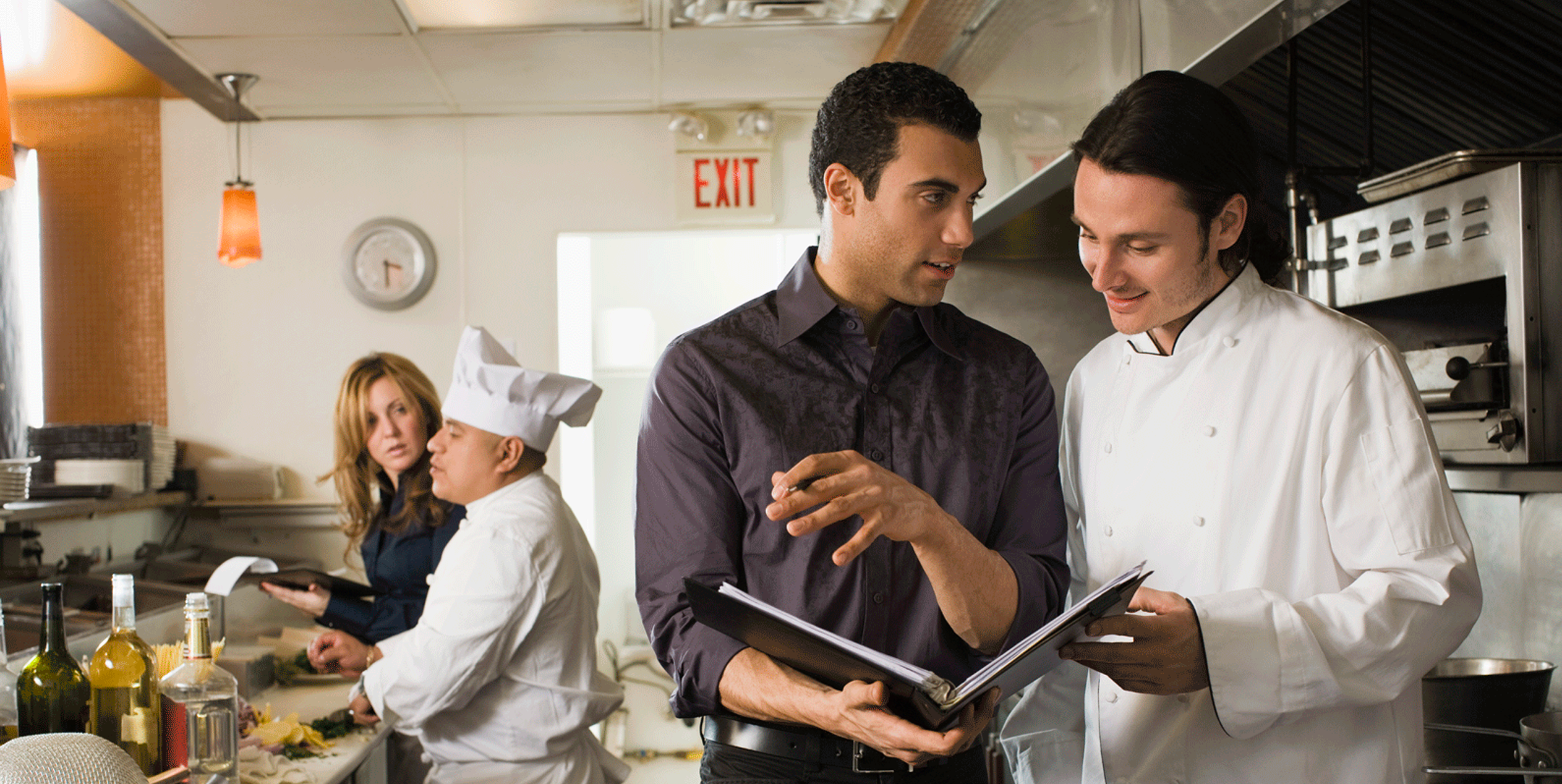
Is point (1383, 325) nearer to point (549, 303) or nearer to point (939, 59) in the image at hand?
point (939, 59)

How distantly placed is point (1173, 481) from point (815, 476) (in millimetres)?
585

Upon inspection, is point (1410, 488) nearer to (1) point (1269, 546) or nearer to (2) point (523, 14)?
(1) point (1269, 546)

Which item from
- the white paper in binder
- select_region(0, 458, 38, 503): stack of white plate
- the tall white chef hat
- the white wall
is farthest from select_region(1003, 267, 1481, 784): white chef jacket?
the white paper in binder

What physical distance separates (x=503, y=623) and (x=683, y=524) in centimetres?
107

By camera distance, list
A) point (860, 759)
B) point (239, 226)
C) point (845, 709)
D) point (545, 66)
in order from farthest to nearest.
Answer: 1. point (545, 66)
2. point (239, 226)
3. point (860, 759)
4. point (845, 709)

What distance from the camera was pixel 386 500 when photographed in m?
3.26

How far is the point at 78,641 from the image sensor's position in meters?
2.42

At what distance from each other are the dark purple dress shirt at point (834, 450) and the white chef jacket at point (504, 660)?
3.21 feet

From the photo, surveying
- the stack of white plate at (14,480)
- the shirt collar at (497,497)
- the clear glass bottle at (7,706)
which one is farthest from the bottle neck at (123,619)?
the stack of white plate at (14,480)

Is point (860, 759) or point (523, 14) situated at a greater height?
point (523, 14)

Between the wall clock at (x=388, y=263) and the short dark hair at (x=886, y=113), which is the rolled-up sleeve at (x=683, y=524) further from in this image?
the wall clock at (x=388, y=263)

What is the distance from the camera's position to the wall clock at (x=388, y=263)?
4754 millimetres

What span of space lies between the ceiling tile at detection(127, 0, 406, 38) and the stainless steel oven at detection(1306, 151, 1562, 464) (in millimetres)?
2930

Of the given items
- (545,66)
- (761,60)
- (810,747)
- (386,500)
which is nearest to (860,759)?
(810,747)
